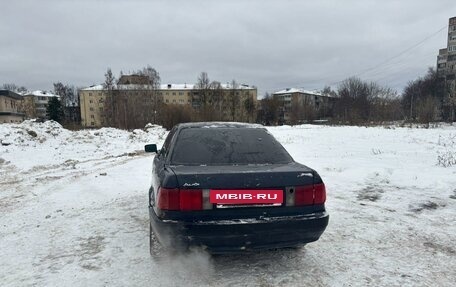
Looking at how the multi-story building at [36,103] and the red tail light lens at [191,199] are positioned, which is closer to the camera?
the red tail light lens at [191,199]

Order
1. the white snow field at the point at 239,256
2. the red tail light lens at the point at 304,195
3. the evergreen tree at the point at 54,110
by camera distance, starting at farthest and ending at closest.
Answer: the evergreen tree at the point at 54,110 → the white snow field at the point at 239,256 → the red tail light lens at the point at 304,195

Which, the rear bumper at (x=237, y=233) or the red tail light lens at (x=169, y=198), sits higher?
the red tail light lens at (x=169, y=198)

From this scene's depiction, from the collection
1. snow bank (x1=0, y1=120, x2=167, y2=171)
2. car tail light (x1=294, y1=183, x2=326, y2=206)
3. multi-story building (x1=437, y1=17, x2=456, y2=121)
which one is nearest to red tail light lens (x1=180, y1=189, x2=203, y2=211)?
car tail light (x1=294, y1=183, x2=326, y2=206)

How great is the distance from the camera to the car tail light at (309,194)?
9.70ft

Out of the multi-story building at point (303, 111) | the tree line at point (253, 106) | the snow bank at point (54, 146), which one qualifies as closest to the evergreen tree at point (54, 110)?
the tree line at point (253, 106)

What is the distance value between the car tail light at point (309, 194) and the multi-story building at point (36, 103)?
88641 mm

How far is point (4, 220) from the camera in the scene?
506 cm

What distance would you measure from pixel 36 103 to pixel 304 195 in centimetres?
11396

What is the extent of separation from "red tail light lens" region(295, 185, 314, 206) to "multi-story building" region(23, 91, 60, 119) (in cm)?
8864

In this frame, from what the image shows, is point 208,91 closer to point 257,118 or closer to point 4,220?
point 257,118

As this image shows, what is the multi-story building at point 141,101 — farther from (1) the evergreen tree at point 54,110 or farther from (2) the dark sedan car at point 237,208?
(2) the dark sedan car at point 237,208

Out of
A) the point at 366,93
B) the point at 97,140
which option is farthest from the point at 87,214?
the point at 366,93

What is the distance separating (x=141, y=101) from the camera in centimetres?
5059

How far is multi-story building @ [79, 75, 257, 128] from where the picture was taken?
4653cm
